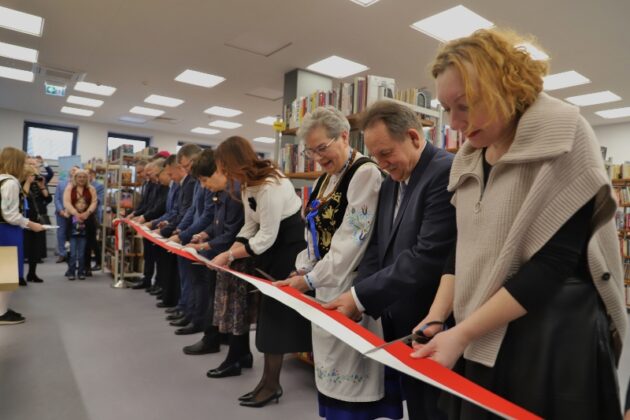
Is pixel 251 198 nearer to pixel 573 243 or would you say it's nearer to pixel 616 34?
pixel 573 243

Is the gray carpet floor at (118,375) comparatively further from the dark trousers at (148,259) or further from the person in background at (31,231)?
the person in background at (31,231)

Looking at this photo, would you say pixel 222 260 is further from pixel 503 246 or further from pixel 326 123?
pixel 503 246

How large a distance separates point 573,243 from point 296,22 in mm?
5146

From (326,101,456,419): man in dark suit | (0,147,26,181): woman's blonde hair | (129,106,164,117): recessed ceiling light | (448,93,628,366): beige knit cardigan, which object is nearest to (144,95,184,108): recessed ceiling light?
(129,106,164,117): recessed ceiling light

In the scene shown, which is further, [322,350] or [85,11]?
[85,11]

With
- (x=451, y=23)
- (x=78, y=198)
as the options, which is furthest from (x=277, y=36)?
(x=78, y=198)

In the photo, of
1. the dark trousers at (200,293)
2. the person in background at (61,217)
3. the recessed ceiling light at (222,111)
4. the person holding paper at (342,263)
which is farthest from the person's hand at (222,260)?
the recessed ceiling light at (222,111)

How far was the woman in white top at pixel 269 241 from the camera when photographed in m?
2.29

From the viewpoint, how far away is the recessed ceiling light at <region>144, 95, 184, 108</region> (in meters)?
9.26

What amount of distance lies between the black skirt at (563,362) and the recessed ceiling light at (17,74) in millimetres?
9309

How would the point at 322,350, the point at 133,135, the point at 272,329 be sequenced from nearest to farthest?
the point at 322,350
the point at 272,329
the point at 133,135

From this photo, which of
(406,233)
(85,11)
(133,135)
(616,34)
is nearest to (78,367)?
(406,233)

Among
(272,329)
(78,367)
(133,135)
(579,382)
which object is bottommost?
(78,367)

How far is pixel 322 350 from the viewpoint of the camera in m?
1.69
